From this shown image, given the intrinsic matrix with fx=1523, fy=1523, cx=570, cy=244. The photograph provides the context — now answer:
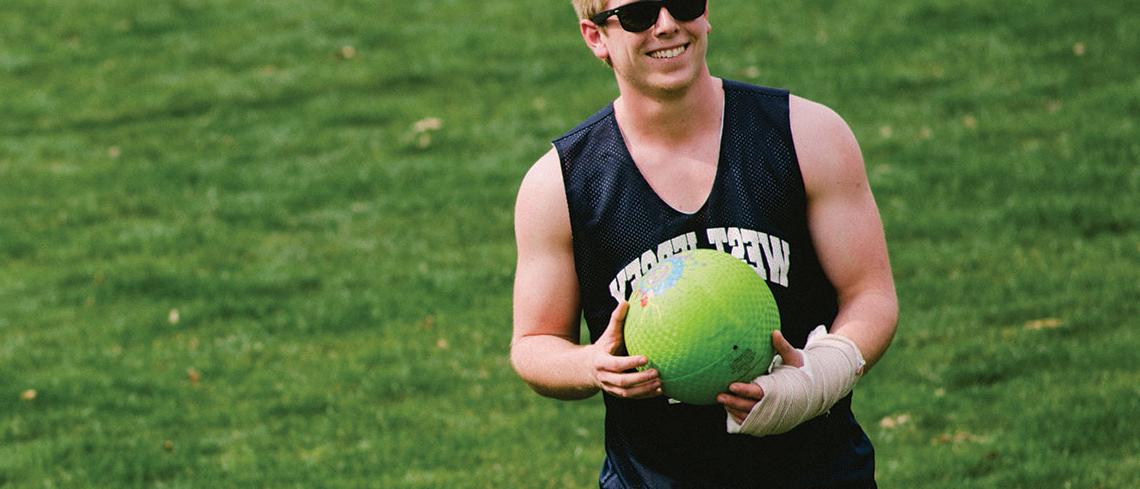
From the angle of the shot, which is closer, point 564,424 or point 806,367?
point 806,367

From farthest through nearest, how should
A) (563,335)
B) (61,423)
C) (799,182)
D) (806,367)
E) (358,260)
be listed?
(358,260) < (61,423) < (563,335) < (799,182) < (806,367)

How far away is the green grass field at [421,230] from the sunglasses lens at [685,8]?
3339 mm

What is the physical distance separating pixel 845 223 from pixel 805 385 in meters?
0.57

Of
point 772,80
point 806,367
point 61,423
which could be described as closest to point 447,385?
point 61,423

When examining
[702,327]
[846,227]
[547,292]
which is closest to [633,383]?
[702,327]

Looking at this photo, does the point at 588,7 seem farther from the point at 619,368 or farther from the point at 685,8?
the point at 619,368

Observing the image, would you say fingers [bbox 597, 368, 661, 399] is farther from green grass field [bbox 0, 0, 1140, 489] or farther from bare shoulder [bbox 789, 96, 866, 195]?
green grass field [bbox 0, 0, 1140, 489]

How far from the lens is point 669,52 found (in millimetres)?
4059

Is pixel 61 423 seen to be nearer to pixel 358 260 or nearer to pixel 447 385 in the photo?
pixel 447 385

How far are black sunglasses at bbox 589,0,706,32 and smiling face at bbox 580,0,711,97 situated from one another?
12 mm

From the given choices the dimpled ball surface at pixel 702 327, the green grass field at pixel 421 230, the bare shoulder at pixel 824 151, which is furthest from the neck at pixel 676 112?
the green grass field at pixel 421 230

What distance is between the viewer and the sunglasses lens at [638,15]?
4.03m

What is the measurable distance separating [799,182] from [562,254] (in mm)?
702

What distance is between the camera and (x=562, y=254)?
432 cm
